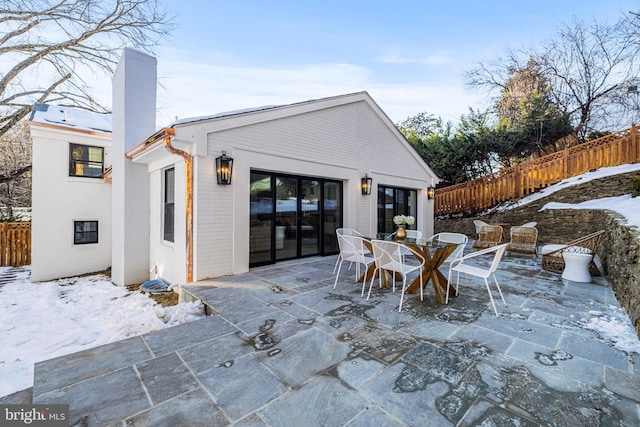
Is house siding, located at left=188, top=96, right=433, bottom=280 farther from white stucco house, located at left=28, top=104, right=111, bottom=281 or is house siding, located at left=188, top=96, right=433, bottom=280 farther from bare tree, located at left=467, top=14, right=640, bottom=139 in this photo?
bare tree, located at left=467, top=14, right=640, bottom=139

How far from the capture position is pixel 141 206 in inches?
256

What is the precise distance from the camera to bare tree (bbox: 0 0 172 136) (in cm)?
1002

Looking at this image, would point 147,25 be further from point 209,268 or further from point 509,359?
point 509,359

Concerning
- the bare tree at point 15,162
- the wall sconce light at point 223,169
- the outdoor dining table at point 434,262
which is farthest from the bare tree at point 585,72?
the bare tree at point 15,162

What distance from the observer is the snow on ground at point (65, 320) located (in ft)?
10.2

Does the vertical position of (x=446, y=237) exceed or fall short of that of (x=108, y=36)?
it falls short

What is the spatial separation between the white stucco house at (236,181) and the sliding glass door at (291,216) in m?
0.02

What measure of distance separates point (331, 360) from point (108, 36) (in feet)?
50.4

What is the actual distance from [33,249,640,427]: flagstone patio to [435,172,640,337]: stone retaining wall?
0.47m

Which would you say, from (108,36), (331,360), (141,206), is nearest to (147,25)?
(108,36)

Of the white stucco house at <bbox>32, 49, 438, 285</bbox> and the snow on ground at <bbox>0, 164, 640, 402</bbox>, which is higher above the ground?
the white stucco house at <bbox>32, 49, 438, 285</bbox>

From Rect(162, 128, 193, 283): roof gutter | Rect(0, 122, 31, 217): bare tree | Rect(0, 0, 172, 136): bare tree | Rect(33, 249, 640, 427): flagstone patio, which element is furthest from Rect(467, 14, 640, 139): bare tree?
Rect(0, 122, 31, 217): bare tree

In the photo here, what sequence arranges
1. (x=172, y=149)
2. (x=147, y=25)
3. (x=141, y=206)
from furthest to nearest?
(x=147, y=25) → (x=141, y=206) → (x=172, y=149)

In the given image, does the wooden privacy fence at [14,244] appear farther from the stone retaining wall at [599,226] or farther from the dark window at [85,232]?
the stone retaining wall at [599,226]
